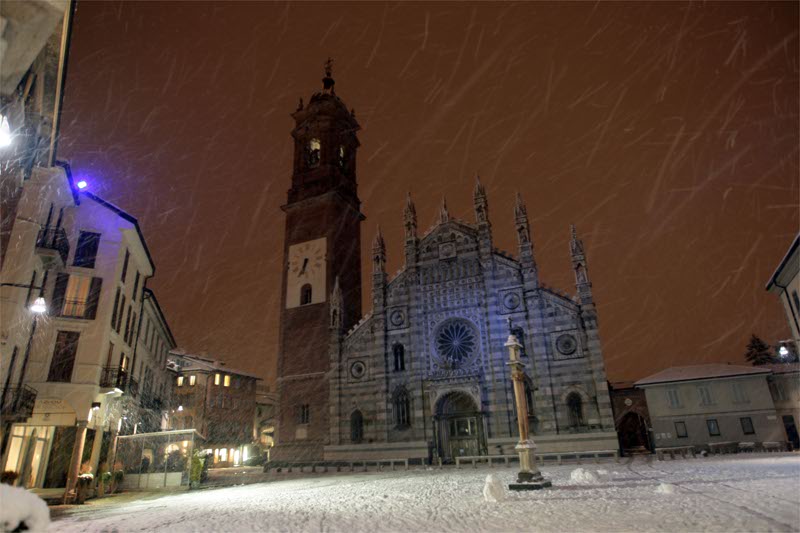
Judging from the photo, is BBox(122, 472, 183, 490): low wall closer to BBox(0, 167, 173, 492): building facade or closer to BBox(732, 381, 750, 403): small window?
BBox(0, 167, 173, 492): building facade

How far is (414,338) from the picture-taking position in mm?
34750

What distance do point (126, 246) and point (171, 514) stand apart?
17233 millimetres

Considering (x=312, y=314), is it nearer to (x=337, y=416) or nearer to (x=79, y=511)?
(x=337, y=416)

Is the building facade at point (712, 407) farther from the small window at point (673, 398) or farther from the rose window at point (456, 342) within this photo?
the rose window at point (456, 342)

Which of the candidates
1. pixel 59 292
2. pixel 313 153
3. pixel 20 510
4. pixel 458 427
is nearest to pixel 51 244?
pixel 59 292

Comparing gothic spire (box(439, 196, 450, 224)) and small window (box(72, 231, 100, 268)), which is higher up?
gothic spire (box(439, 196, 450, 224))

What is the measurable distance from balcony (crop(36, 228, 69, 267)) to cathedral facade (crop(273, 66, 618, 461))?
20.0m

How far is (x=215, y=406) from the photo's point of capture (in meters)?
53.2

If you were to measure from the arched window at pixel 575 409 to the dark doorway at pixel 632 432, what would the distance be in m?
15.9

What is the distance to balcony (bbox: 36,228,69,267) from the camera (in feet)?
64.4

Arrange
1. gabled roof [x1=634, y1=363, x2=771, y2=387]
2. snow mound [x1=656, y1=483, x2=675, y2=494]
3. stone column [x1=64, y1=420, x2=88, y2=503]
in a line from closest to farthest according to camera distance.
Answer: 1. snow mound [x1=656, y1=483, x2=675, y2=494]
2. stone column [x1=64, y1=420, x2=88, y2=503]
3. gabled roof [x1=634, y1=363, x2=771, y2=387]

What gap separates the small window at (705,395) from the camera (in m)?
36.5

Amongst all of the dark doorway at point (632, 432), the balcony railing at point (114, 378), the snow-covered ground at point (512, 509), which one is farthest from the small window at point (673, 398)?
the balcony railing at point (114, 378)

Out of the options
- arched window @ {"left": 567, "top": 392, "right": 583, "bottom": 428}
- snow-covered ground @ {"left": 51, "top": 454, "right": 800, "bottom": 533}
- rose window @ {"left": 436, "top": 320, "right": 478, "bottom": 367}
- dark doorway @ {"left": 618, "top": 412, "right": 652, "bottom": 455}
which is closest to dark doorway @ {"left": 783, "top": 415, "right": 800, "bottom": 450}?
dark doorway @ {"left": 618, "top": 412, "right": 652, "bottom": 455}
